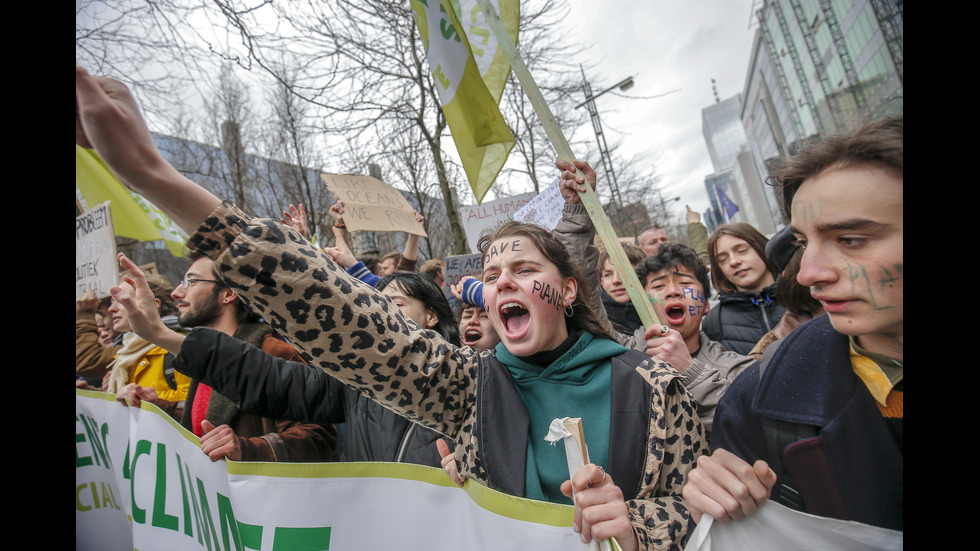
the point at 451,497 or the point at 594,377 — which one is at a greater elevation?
the point at 594,377

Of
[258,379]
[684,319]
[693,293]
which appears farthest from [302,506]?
[693,293]

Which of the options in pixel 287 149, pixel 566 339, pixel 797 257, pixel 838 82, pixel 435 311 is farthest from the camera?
pixel 838 82

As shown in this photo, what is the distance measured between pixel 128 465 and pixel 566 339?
8.54 ft

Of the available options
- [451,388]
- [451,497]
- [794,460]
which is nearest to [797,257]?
[794,460]

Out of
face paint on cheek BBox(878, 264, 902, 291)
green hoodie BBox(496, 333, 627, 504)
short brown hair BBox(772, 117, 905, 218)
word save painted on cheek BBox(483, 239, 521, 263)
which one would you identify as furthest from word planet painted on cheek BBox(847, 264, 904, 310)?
word save painted on cheek BBox(483, 239, 521, 263)

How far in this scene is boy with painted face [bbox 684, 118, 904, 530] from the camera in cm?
86

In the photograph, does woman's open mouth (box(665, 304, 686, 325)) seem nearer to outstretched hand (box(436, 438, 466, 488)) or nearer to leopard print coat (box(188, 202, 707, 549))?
leopard print coat (box(188, 202, 707, 549))

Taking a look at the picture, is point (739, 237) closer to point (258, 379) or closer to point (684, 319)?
point (684, 319)

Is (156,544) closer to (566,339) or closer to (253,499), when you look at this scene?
(253,499)

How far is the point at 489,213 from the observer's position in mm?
4777

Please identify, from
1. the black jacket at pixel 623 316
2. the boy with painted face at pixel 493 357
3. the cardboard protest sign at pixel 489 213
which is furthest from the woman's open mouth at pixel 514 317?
the cardboard protest sign at pixel 489 213

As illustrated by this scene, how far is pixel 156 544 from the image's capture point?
2293mm

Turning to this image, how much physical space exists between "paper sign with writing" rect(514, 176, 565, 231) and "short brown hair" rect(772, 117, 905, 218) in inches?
88.3
